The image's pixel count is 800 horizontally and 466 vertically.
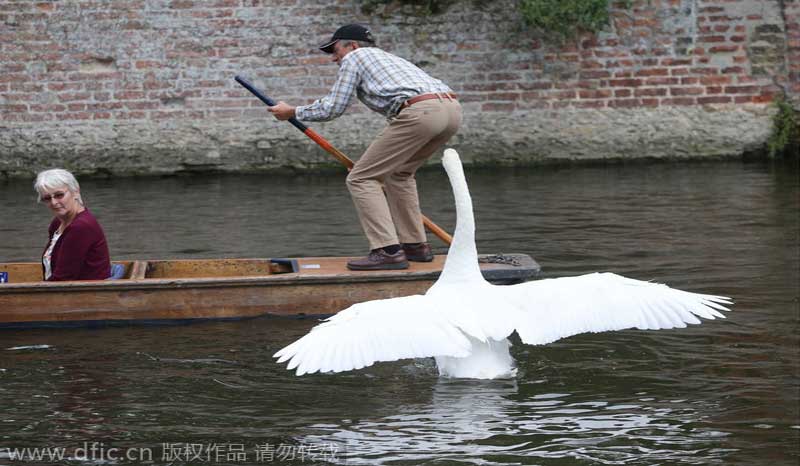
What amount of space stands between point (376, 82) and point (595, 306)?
2.18 meters

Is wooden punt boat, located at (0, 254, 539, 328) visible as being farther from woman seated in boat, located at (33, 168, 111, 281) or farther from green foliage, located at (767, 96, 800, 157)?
green foliage, located at (767, 96, 800, 157)

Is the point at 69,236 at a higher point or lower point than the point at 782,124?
higher

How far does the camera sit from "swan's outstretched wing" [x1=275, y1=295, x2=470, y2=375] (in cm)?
492

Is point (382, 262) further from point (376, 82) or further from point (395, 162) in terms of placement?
point (376, 82)

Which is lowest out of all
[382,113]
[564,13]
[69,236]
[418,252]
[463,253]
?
[418,252]

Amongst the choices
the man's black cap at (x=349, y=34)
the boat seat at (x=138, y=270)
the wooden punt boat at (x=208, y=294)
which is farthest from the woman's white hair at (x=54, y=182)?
the man's black cap at (x=349, y=34)

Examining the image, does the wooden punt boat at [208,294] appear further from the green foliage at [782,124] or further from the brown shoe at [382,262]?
the green foliage at [782,124]

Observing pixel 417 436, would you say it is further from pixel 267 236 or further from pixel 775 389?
pixel 267 236

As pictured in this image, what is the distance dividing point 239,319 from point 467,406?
6.90ft

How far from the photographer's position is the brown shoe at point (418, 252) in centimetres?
743

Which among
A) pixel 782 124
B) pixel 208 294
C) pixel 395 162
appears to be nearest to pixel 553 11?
pixel 782 124

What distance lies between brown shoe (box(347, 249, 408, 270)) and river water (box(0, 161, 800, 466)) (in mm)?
548

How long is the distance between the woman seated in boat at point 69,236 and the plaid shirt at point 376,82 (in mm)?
1462

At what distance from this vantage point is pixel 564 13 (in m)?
12.7
